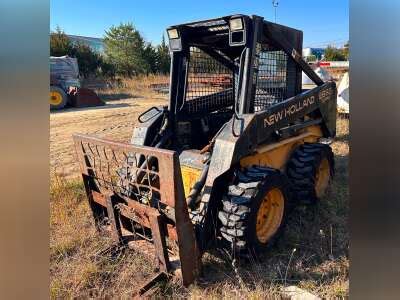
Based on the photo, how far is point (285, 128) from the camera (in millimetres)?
2992

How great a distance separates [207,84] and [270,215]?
1.39m

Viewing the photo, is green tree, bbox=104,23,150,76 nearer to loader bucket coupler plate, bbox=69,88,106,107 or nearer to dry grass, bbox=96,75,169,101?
dry grass, bbox=96,75,169,101

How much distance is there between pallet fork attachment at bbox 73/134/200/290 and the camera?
198cm

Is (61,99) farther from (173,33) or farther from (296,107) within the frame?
(296,107)

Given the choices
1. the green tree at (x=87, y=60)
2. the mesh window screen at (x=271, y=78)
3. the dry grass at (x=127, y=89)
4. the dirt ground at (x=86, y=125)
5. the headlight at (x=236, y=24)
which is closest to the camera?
the headlight at (x=236, y=24)

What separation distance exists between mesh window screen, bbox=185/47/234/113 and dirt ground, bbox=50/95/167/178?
178 centimetres

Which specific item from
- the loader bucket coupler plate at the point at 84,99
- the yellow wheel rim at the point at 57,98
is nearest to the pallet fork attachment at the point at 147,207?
the yellow wheel rim at the point at 57,98

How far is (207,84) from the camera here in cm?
342

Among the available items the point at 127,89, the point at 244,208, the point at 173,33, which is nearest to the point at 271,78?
the point at 173,33

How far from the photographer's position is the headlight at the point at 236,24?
97.4 inches

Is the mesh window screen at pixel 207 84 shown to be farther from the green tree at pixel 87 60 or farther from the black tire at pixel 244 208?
the green tree at pixel 87 60

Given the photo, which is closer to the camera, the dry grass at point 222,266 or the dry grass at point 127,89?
the dry grass at point 222,266

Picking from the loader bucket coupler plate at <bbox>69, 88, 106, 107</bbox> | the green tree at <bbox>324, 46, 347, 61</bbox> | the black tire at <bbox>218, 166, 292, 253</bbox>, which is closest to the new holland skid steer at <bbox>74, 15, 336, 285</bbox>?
the black tire at <bbox>218, 166, 292, 253</bbox>
